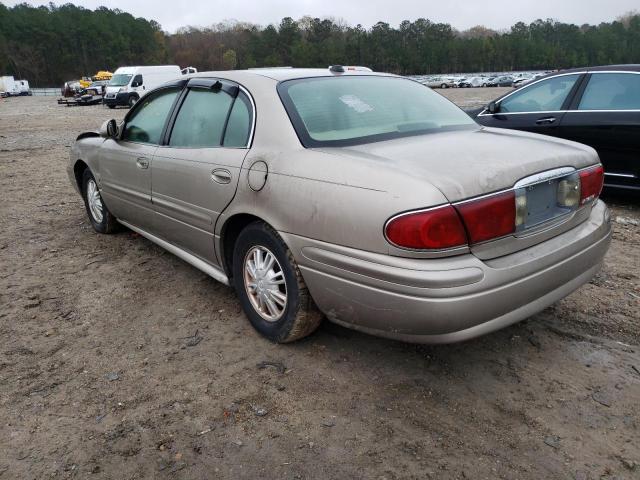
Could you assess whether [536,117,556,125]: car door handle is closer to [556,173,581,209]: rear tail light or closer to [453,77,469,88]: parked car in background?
[556,173,581,209]: rear tail light

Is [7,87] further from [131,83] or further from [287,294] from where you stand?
[287,294]

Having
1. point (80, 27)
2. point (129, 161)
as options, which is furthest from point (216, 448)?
point (80, 27)

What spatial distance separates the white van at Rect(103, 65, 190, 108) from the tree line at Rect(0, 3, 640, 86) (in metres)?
69.8

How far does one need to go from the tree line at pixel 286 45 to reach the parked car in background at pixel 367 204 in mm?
100531

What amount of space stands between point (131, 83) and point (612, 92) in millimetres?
29699

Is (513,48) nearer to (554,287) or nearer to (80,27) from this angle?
(80,27)

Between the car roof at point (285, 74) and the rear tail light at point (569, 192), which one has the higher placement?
the car roof at point (285, 74)

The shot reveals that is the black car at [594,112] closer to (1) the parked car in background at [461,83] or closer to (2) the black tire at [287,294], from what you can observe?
(2) the black tire at [287,294]

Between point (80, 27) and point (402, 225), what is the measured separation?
398 ft

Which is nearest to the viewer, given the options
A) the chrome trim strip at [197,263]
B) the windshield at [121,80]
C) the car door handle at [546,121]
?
the chrome trim strip at [197,263]

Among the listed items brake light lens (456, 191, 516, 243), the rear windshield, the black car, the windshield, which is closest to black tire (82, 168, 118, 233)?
the rear windshield

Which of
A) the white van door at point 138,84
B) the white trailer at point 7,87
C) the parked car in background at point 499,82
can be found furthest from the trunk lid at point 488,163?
the white trailer at point 7,87

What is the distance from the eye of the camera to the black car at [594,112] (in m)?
5.32

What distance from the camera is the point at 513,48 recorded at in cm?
12656
